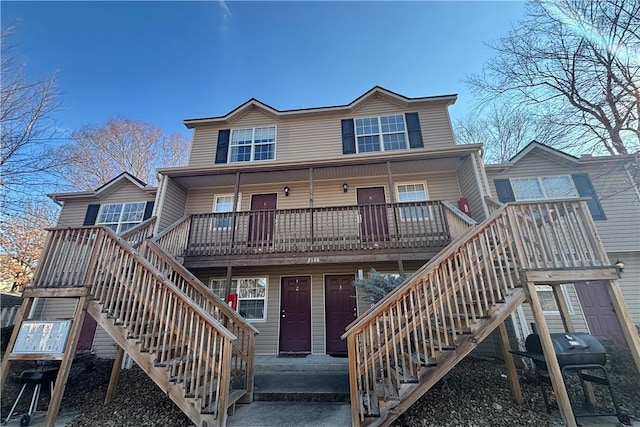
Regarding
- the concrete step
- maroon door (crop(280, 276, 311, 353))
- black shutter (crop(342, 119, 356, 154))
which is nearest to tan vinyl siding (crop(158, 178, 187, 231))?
maroon door (crop(280, 276, 311, 353))

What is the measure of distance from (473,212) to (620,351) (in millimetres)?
4397

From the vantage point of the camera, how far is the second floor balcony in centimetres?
668

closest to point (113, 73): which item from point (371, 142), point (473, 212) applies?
point (371, 142)

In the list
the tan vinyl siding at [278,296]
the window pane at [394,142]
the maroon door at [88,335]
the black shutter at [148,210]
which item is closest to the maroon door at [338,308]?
the tan vinyl siding at [278,296]

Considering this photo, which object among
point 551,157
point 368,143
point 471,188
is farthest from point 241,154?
point 551,157

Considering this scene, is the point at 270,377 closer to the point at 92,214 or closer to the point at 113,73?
the point at 92,214

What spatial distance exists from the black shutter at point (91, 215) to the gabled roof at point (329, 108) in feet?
15.7

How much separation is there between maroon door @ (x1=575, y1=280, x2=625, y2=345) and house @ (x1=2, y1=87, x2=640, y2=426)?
295 cm

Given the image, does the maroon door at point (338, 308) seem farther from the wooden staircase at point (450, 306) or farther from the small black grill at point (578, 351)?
the small black grill at point (578, 351)

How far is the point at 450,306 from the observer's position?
11.6 ft

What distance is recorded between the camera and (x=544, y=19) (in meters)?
8.52

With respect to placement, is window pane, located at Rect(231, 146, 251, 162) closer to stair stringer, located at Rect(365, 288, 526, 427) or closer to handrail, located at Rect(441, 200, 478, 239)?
handrail, located at Rect(441, 200, 478, 239)

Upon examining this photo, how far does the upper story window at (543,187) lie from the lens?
8.76 meters

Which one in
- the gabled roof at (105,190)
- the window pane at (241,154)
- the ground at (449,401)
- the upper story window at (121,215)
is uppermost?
→ the window pane at (241,154)
